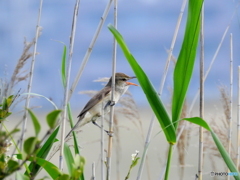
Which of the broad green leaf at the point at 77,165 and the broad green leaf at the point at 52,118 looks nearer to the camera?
the broad green leaf at the point at 52,118

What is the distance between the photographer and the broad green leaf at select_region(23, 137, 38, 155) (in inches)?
25.0

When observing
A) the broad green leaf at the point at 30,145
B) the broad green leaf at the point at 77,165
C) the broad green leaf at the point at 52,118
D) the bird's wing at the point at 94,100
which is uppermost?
the bird's wing at the point at 94,100

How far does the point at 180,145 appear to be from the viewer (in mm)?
3449

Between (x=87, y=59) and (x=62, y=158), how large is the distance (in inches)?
17.2

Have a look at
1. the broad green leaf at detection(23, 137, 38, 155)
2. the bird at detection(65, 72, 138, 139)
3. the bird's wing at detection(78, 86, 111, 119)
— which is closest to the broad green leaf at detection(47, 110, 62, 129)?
the broad green leaf at detection(23, 137, 38, 155)

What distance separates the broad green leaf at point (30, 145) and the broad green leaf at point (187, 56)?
845mm

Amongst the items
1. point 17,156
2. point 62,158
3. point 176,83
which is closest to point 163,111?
point 176,83

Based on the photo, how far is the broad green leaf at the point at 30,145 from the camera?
2.08ft

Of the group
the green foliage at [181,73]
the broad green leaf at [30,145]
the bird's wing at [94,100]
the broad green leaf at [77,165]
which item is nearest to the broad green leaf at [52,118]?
the broad green leaf at [30,145]

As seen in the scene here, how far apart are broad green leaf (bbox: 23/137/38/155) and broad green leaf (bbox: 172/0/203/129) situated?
845 millimetres

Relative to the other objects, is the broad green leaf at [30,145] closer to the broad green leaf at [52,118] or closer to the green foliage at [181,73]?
the broad green leaf at [52,118]

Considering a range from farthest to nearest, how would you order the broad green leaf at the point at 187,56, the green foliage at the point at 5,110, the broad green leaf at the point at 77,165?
the broad green leaf at the point at 187,56
the green foliage at the point at 5,110
the broad green leaf at the point at 77,165

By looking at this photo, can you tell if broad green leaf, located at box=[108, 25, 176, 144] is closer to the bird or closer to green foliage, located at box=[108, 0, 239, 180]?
green foliage, located at box=[108, 0, 239, 180]

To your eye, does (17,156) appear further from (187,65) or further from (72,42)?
(187,65)
